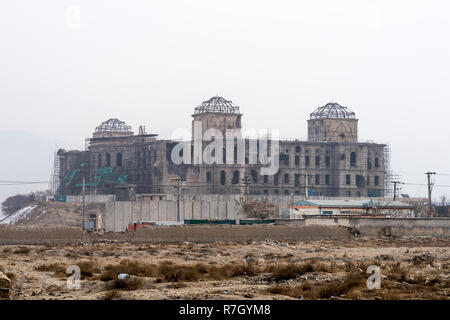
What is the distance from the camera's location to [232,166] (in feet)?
369

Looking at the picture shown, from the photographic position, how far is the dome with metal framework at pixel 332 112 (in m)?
127

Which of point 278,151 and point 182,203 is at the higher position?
point 278,151

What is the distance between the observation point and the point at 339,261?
36344mm

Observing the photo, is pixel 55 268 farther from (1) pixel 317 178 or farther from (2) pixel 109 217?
(1) pixel 317 178

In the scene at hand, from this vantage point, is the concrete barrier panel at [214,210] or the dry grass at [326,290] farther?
the concrete barrier panel at [214,210]

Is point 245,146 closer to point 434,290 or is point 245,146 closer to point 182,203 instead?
point 182,203

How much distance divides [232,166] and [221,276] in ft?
276

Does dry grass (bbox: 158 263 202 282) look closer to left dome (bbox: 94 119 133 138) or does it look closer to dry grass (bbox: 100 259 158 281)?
dry grass (bbox: 100 259 158 281)

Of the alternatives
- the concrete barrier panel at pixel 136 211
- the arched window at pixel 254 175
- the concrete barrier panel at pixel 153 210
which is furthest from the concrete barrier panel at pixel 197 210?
the arched window at pixel 254 175

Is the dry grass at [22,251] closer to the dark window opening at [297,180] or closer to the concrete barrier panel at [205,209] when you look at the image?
the concrete barrier panel at [205,209]

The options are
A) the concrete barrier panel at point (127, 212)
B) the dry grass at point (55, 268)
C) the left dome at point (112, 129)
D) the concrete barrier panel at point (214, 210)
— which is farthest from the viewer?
the left dome at point (112, 129)

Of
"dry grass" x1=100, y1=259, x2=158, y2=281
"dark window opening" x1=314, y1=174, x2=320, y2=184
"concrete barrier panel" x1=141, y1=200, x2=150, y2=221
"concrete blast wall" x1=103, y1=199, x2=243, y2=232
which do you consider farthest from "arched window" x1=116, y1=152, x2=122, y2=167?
"dry grass" x1=100, y1=259, x2=158, y2=281

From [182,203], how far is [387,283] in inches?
2428
